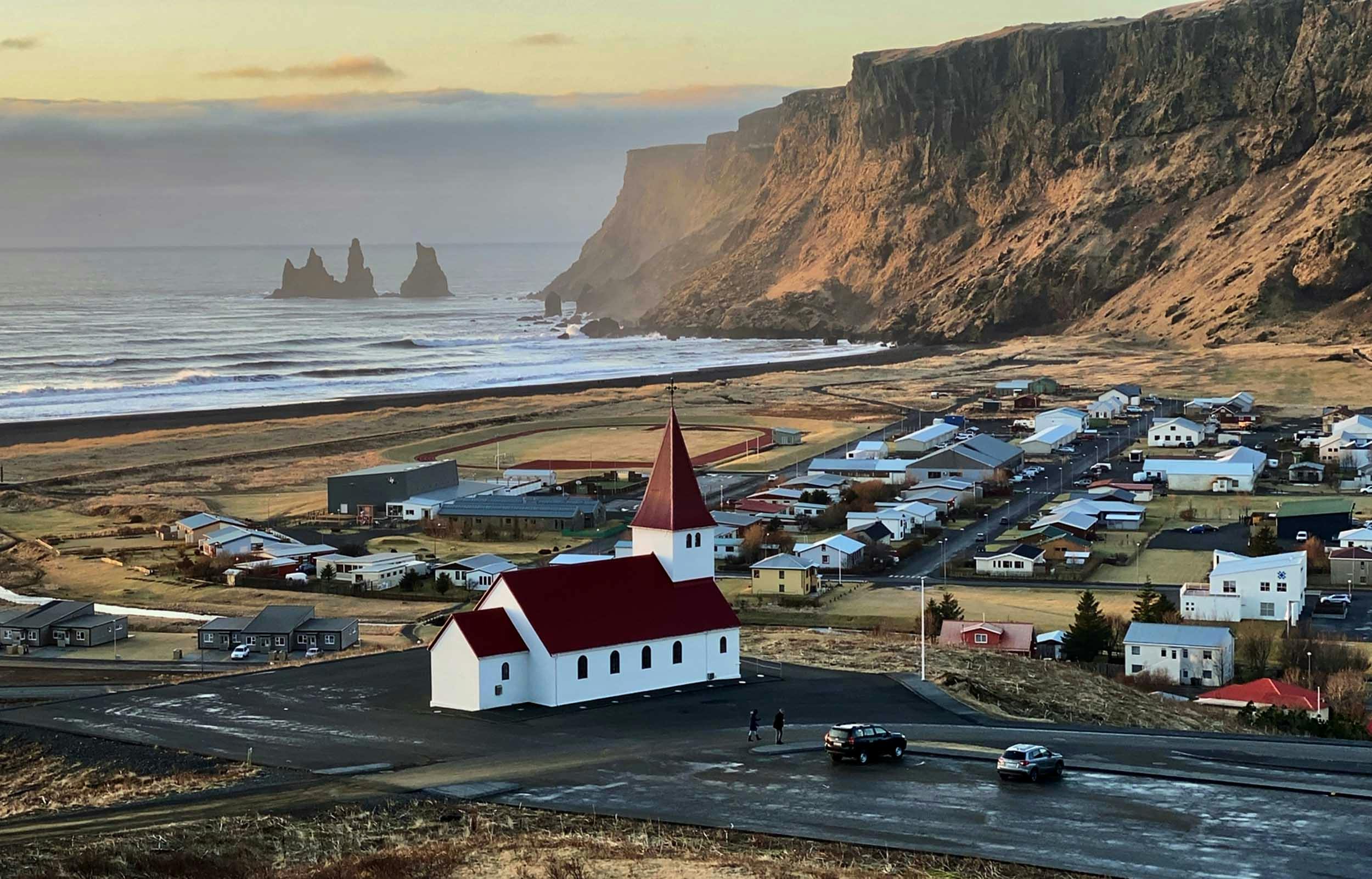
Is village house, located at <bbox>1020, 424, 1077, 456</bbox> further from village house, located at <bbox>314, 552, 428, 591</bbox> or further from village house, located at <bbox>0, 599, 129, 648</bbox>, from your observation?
village house, located at <bbox>0, 599, 129, 648</bbox>

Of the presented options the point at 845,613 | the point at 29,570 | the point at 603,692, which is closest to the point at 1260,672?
the point at 845,613

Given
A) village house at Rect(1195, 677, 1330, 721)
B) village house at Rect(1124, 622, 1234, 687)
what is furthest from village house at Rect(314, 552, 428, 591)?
village house at Rect(1195, 677, 1330, 721)

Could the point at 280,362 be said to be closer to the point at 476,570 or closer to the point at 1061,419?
the point at 1061,419

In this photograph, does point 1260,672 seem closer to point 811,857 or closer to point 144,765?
point 811,857

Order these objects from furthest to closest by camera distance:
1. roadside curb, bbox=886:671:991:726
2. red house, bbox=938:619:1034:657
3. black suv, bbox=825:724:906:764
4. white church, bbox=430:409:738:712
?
red house, bbox=938:619:1034:657
white church, bbox=430:409:738:712
roadside curb, bbox=886:671:991:726
black suv, bbox=825:724:906:764

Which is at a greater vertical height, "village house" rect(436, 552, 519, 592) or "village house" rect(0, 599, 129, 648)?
"village house" rect(436, 552, 519, 592)

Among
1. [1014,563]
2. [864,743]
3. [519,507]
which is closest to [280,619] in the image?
[519,507]

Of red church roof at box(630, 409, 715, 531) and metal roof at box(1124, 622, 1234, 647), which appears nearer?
red church roof at box(630, 409, 715, 531)
